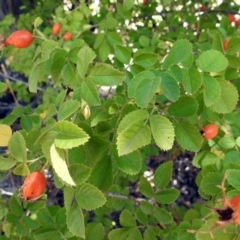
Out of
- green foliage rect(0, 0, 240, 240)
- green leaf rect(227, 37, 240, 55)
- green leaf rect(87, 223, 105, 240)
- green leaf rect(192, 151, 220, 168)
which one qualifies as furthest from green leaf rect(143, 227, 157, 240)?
green leaf rect(227, 37, 240, 55)

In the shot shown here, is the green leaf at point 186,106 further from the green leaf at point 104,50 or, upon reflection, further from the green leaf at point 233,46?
the green leaf at point 104,50

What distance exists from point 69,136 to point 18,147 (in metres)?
0.20

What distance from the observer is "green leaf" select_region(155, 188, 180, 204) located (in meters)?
1.25

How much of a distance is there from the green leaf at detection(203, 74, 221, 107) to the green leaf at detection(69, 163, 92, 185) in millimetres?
380

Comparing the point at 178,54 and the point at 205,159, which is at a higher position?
the point at 178,54

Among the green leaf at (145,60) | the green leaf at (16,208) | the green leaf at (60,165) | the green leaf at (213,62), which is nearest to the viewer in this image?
the green leaf at (60,165)

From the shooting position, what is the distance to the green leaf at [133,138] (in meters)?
0.90

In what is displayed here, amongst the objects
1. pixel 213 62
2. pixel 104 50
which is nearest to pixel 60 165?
pixel 213 62

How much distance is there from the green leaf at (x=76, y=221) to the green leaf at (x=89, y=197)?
26 mm

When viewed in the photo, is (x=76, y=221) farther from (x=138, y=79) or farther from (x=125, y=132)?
(x=138, y=79)

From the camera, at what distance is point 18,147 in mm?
997

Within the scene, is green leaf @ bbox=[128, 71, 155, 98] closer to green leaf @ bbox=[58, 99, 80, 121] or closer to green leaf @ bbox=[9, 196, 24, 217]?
green leaf @ bbox=[58, 99, 80, 121]

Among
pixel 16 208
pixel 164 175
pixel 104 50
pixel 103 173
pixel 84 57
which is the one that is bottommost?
pixel 16 208

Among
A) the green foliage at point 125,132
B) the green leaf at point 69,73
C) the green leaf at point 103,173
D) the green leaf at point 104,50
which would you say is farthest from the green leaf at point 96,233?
the green leaf at point 104,50
